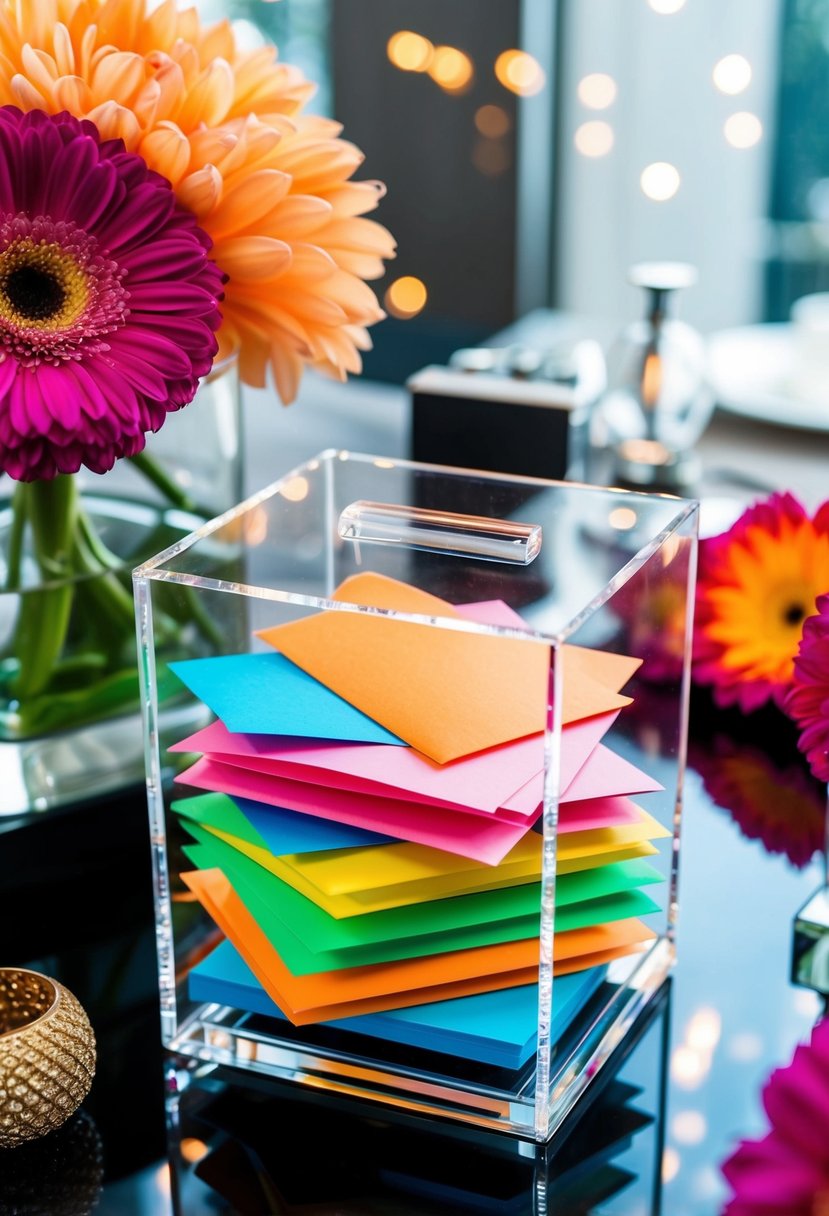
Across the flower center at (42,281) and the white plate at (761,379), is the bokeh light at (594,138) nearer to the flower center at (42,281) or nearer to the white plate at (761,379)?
the white plate at (761,379)

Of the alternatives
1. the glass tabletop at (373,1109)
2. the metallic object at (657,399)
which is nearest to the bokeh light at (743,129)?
the metallic object at (657,399)

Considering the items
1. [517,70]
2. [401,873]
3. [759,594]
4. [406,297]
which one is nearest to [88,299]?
[401,873]

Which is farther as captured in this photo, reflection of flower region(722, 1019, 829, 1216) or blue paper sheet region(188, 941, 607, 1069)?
blue paper sheet region(188, 941, 607, 1069)

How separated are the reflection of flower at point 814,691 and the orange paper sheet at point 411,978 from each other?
95 mm

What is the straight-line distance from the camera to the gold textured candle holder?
46 cm

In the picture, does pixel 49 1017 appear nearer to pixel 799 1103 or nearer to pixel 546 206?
pixel 799 1103

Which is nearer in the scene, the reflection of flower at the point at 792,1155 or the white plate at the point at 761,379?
the reflection of flower at the point at 792,1155

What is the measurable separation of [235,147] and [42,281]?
85 millimetres

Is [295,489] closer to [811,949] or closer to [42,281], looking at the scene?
[42,281]

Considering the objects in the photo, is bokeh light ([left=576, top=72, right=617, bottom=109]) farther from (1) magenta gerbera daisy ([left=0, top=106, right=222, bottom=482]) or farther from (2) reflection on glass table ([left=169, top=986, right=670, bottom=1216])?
(2) reflection on glass table ([left=169, top=986, right=670, bottom=1216])

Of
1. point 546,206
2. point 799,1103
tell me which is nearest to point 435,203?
point 546,206

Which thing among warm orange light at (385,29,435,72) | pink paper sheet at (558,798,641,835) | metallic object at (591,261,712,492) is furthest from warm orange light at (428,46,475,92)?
pink paper sheet at (558,798,641,835)

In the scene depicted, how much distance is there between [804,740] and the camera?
497mm

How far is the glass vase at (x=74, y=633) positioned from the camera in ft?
2.09
